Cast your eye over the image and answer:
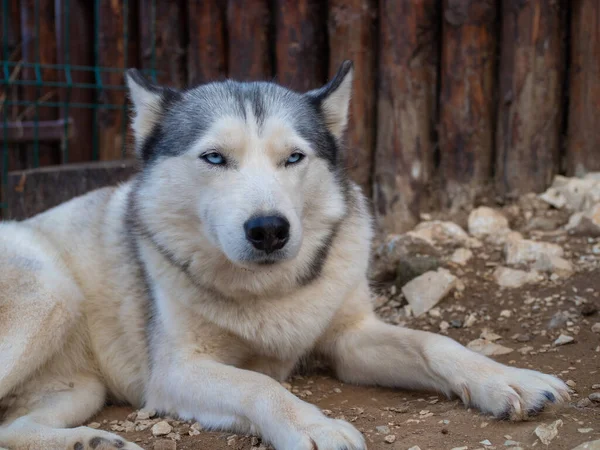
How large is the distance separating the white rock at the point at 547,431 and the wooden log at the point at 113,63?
5.19m

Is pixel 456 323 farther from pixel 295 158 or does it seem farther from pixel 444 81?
pixel 444 81

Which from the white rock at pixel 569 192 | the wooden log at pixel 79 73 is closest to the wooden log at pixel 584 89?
the white rock at pixel 569 192

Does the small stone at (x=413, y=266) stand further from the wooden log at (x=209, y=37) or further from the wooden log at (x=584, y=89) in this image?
the wooden log at (x=209, y=37)

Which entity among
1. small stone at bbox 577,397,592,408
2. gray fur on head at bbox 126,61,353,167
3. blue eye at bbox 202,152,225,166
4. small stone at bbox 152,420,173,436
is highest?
gray fur on head at bbox 126,61,353,167

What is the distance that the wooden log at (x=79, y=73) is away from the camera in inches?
288

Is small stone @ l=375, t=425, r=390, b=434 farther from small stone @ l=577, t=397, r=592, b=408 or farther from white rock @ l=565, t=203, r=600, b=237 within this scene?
white rock @ l=565, t=203, r=600, b=237

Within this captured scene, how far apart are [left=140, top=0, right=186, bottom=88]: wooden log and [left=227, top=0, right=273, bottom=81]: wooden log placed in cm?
71

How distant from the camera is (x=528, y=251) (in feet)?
15.9

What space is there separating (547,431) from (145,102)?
2461mm

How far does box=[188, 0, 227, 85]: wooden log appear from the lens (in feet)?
20.9

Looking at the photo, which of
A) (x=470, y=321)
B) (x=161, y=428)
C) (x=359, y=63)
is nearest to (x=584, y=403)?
(x=470, y=321)

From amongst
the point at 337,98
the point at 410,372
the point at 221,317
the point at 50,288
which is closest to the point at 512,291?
the point at 410,372

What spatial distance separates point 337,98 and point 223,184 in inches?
38.5

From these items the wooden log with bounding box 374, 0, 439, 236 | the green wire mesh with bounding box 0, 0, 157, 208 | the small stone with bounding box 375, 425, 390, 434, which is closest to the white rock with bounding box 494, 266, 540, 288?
the wooden log with bounding box 374, 0, 439, 236
